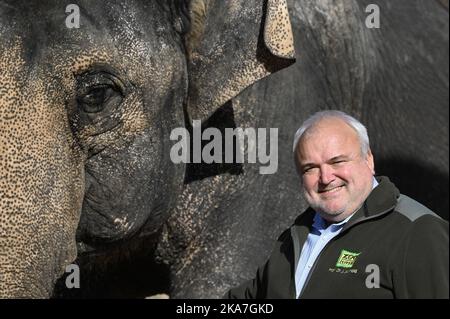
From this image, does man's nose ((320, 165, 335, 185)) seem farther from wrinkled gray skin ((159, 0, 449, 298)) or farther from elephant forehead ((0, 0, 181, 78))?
wrinkled gray skin ((159, 0, 449, 298))

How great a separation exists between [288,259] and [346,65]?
6.73 feet

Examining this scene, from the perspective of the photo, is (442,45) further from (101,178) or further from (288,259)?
(288,259)

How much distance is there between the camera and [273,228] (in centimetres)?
518

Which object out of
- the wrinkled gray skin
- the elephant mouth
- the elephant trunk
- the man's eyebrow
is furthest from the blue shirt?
the wrinkled gray skin

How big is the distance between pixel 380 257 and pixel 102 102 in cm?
133

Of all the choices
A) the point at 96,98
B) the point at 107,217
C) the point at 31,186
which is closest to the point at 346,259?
the point at 31,186

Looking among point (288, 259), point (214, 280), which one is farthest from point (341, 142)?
point (214, 280)

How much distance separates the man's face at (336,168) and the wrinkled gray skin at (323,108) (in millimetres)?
1545

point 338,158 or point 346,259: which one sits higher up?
point 338,158

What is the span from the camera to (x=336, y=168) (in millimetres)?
3404

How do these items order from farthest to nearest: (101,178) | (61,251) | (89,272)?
(89,272) < (101,178) < (61,251)

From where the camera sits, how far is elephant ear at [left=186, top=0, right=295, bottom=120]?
177 inches

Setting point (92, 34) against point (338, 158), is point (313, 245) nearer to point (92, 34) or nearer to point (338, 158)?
point (338, 158)

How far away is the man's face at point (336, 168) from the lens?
11.1ft
